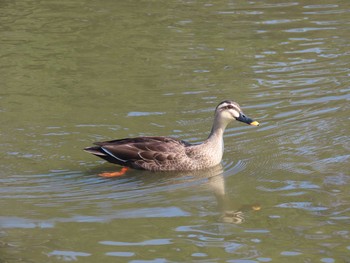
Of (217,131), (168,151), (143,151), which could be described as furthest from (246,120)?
(143,151)

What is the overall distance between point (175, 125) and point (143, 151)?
169cm

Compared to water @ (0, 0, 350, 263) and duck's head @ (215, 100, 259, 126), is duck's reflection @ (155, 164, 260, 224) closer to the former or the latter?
water @ (0, 0, 350, 263)

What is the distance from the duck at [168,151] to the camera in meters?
12.7

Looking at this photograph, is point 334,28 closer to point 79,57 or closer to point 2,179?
point 79,57

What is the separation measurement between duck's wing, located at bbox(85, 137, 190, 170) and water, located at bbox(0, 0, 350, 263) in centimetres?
19

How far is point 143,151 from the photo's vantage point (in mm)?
12758

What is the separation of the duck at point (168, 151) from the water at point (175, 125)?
16 cm

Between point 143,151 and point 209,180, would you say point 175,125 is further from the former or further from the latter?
point 209,180

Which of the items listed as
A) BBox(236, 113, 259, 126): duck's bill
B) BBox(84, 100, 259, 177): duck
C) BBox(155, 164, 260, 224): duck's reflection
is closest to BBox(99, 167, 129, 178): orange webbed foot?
BBox(84, 100, 259, 177): duck

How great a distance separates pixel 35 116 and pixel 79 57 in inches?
142

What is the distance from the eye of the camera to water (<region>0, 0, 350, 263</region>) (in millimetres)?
10203

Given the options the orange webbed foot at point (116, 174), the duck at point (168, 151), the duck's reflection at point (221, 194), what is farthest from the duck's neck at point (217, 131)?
the orange webbed foot at point (116, 174)

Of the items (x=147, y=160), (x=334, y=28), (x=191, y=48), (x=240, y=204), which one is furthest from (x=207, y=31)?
(x=240, y=204)

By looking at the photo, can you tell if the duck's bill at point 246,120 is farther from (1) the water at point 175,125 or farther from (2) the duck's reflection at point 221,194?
(2) the duck's reflection at point 221,194
